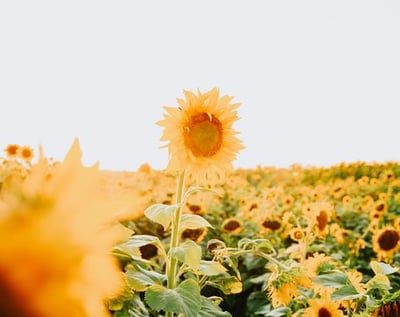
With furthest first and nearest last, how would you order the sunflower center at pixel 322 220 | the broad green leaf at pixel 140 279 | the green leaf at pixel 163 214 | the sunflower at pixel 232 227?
the sunflower at pixel 232 227, the sunflower center at pixel 322 220, the green leaf at pixel 163 214, the broad green leaf at pixel 140 279

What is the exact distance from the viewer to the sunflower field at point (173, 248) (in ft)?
1.08

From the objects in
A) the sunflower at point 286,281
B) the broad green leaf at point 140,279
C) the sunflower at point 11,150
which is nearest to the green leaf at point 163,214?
the broad green leaf at point 140,279

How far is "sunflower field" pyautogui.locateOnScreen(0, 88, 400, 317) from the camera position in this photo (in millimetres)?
330

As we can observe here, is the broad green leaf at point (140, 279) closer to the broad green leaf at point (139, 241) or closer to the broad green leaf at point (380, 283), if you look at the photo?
the broad green leaf at point (139, 241)

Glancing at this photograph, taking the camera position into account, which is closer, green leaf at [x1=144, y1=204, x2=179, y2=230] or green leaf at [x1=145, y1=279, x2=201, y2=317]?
green leaf at [x1=145, y1=279, x2=201, y2=317]

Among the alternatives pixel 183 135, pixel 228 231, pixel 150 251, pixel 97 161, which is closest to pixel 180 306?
pixel 183 135

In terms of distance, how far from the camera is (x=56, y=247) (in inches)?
13.1

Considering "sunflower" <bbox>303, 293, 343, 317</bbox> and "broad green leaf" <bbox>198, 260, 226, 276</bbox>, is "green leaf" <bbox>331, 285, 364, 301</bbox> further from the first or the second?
"broad green leaf" <bbox>198, 260, 226, 276</bbox>

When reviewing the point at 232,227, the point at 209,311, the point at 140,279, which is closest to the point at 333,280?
the point at 209,311

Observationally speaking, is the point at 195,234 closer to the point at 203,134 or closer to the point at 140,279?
the point at 203,134

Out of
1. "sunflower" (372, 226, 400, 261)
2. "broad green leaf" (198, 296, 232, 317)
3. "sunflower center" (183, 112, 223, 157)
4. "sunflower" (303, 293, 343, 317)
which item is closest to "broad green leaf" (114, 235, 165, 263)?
"broad green leaf" (198, 296, 232, 317)

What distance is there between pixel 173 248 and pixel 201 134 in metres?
0.51

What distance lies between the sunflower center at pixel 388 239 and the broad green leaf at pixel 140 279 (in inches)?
109

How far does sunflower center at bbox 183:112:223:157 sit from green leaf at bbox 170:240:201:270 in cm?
46
